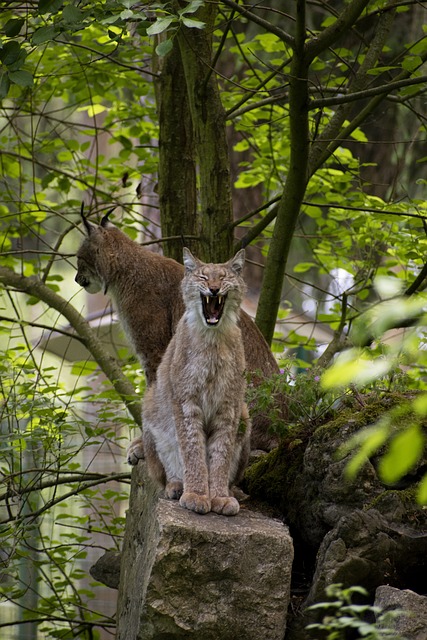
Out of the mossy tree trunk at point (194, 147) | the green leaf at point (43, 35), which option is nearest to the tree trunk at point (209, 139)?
the mossy tree trunk at point (194, 147)

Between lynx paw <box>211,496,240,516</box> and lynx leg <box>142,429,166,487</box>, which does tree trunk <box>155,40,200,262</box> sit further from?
lynx paw <box>211,496,240,516</box>

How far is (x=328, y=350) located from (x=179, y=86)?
97.1 inches

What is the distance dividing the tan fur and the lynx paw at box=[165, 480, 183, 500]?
131cm

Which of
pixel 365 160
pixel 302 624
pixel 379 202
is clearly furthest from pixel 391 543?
pixel 365 160

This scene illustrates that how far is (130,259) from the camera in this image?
7051 mm

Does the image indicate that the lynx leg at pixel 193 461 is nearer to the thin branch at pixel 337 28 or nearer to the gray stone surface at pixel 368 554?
the gray stone surface at pixel 368 554

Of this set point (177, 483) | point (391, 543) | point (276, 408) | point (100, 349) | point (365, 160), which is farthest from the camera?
point (365, 160)

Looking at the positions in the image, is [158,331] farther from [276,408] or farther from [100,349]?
[276,408]

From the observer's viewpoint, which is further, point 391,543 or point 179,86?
point 179,86

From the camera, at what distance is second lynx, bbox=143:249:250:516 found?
4730 millimetres

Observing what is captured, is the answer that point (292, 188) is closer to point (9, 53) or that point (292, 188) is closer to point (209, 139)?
point (209, 139)

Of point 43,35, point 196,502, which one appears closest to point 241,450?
point 196,502

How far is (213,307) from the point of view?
4965 millimetres

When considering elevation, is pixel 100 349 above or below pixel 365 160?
below
